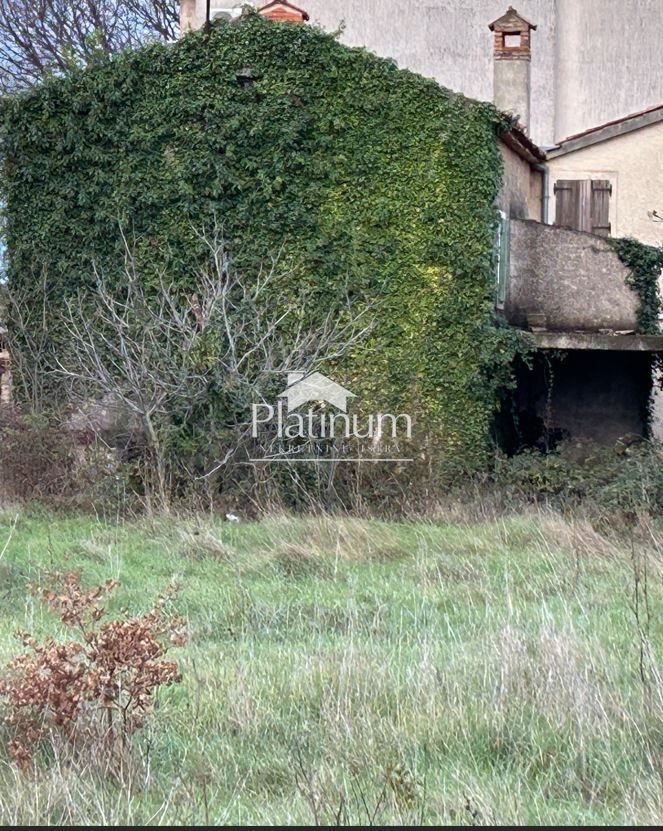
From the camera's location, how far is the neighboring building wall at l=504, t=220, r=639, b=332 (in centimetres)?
1638

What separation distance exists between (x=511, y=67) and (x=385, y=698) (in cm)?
1634

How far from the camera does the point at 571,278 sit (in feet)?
53.8

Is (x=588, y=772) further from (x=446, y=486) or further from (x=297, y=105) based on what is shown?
(x=297, y=105)

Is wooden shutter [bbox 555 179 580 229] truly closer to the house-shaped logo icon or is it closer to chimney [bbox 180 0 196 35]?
the house-shaped logo icon

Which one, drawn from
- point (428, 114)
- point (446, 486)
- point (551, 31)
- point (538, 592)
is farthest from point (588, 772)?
point (551, 31)

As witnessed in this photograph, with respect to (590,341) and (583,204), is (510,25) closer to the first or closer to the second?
(583,204)

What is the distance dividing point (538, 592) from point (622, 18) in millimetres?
21603

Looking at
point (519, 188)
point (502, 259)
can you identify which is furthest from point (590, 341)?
point (519, 188)

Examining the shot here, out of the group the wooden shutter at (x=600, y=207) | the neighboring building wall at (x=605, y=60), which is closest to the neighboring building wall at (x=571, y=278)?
the wooden shutter at (x=600, y=207)

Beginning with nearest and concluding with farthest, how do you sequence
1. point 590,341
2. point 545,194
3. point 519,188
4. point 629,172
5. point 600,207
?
point 590,341
point 519,188
point 545,194
point 600,207
point 629,172

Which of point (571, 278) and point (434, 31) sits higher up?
point (434, 31)

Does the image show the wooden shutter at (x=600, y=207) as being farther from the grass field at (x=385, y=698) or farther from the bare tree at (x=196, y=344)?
the grass field at (x=385, y=698)

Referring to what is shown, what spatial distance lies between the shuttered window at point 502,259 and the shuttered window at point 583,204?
390 centimetres

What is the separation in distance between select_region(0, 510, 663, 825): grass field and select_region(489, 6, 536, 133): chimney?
12.0 meters
